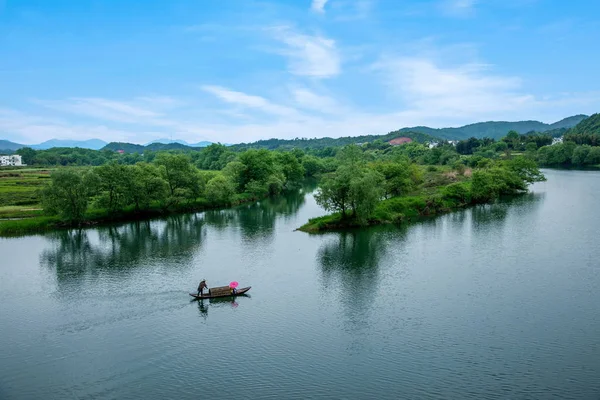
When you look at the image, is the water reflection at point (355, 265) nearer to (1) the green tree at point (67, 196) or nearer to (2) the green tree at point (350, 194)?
(2) the green tree at point (350, 194)

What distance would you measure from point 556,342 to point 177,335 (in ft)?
68.9

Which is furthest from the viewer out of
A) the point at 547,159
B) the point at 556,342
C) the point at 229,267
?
the point at 547,159

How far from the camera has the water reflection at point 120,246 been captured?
1559 inches

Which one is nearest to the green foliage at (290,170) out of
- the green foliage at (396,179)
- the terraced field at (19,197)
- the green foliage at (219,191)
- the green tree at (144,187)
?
the green foliage at (219,191)

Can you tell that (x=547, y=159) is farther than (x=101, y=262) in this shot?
Yes

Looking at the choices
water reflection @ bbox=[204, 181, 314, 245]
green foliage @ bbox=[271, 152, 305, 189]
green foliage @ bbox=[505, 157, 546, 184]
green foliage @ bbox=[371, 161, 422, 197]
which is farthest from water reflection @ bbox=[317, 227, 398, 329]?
green foliage @ bbox=[271, 152, 305, 189]

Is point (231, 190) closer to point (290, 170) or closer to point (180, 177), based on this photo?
point (180, 177)

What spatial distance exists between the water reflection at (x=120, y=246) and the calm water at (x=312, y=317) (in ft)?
1.14

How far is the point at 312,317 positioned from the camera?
27516 millimetres

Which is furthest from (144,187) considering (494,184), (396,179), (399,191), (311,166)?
(311,166)

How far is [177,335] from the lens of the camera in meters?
25.5

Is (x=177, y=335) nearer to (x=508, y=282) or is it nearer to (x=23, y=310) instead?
(x=23, y=310)

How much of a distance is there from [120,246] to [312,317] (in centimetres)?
2807

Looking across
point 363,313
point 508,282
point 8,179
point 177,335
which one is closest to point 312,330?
point 363,313
